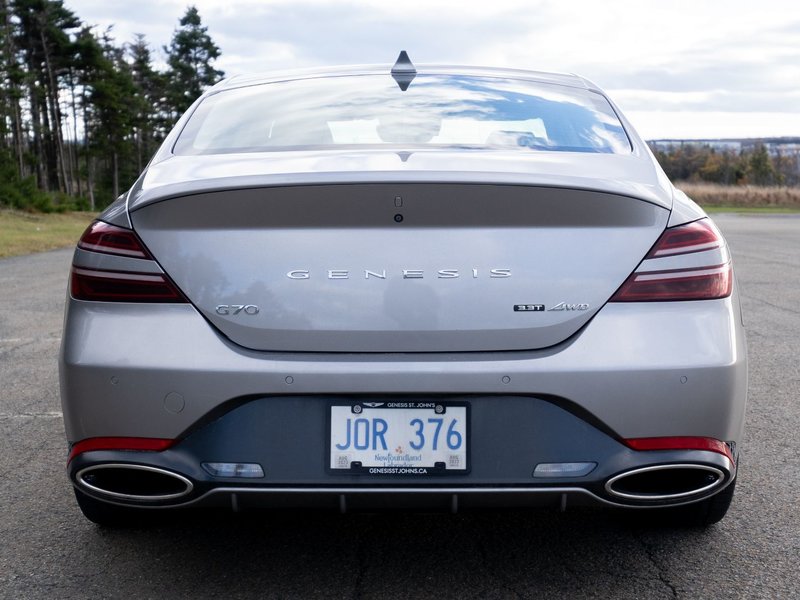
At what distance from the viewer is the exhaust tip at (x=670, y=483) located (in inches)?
94.9

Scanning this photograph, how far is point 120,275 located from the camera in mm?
2449

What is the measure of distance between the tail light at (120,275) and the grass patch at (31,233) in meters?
14.9

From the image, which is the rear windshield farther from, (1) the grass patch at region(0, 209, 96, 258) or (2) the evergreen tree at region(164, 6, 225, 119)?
(2) the evergreen tree at region(164, 6, 225, 119)

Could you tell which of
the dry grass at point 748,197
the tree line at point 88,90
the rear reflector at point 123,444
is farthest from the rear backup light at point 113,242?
the dry grass at point 748,197

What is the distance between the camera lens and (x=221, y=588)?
266 cm

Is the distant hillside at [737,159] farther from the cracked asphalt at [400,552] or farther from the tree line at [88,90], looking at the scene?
the cracked asphalt at [400,552]

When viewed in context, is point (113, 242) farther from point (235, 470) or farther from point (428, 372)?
point (428, 372)

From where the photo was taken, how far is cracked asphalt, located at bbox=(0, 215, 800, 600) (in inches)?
104

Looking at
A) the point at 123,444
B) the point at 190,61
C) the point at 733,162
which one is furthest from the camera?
the point at 733,162

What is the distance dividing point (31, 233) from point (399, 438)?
912 inches

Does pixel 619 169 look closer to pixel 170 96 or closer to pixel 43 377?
pixel 43 377

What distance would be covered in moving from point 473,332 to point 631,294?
0.42 metres

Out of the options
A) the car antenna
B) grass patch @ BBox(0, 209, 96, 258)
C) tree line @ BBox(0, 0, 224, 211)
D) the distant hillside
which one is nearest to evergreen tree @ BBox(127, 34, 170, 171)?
tree line @ BBox(0, 0, 224, 211)

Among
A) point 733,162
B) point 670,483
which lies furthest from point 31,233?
point 733,162
